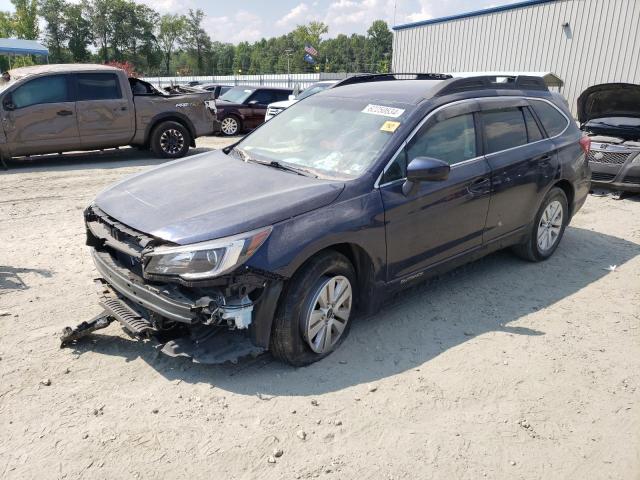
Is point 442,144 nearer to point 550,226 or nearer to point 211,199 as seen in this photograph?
point 211,199

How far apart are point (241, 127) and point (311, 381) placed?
1398 cm

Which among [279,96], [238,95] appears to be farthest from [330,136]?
[279,96]

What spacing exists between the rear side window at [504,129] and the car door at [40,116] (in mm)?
8163

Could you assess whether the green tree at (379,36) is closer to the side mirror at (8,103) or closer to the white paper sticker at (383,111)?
the side mirror at (8,103)

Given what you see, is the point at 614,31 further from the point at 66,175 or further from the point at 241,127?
the point at 66,175

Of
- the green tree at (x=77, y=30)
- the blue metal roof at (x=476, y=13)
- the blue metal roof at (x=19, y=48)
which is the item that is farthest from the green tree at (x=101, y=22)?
the blue metal roof at (x=476, y=13)

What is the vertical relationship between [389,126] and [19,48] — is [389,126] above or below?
below

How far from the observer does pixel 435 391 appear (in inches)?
133

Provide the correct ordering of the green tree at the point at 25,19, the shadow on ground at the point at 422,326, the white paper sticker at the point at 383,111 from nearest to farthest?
the shadow on ground at the point at 422,326 → the white paper sticker at the point at 383,111 → the green tree at the point at 25,19

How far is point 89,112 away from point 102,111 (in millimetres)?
246

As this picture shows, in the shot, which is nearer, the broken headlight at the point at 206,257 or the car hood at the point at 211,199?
the broken headlight at the point at 206,257

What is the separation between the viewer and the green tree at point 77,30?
7787cm

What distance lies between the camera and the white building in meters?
17.2

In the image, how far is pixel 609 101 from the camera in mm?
8883
